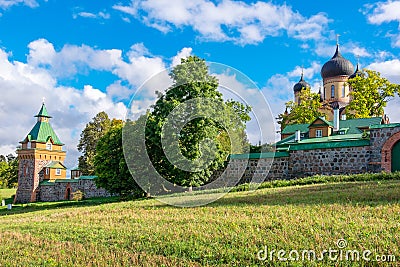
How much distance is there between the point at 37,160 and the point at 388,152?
3510 cm

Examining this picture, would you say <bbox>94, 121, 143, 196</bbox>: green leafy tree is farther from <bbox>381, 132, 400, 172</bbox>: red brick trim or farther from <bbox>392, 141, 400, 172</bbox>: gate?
<bbox>392, 141, 400, 172</bbox>: gate

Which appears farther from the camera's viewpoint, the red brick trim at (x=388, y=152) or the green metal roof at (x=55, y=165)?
the green metal roof at (x=55, y=165)

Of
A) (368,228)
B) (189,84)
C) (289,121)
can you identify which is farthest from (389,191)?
(289,121)

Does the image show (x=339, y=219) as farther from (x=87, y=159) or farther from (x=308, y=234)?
(x=87, y=159)

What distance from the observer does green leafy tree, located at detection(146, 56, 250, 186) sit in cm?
1891

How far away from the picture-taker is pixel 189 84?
787 inches

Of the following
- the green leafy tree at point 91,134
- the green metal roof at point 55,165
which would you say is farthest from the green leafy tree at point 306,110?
the green metal roof at point 55,165

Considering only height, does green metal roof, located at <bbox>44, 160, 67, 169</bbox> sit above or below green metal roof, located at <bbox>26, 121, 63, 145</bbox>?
below

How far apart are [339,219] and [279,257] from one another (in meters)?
2.55

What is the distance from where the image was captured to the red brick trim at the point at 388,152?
18.3 m

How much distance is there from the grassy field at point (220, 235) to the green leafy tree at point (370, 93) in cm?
2403

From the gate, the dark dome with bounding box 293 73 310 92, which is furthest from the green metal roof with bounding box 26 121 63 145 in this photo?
the gate

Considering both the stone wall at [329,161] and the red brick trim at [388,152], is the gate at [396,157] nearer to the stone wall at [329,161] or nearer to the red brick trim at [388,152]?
the red brick trim at [388,152]

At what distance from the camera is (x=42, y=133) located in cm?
4384
